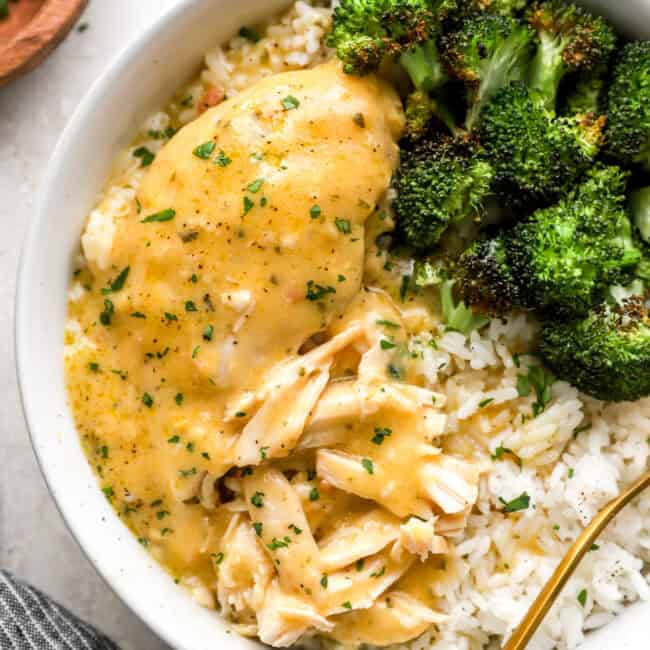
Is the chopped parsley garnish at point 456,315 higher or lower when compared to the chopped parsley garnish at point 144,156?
lower

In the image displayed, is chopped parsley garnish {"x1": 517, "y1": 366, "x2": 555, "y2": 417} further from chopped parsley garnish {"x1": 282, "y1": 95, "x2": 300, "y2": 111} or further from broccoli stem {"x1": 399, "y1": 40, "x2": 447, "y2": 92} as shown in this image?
chopped parsley garnish {"x1": 282, "y1": 95, "x2": 300, "y2": 111}

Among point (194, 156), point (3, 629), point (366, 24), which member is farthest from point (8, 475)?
point (366, 24)

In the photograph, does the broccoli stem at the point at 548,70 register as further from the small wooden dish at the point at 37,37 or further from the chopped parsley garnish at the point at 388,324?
the small wooden dish at the point at 37,37

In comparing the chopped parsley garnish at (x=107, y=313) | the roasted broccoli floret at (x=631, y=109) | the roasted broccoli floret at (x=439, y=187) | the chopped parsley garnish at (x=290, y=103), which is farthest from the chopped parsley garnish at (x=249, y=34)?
the roasted broccoli floret at (x=631, y=109)

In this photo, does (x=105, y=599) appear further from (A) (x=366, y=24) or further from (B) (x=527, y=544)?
(A) (x=366, y=24)

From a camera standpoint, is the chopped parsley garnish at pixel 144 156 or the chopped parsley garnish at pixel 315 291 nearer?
the chopped parsley garnish at pixel 315 291

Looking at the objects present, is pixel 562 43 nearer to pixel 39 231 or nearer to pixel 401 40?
pixel 401 40

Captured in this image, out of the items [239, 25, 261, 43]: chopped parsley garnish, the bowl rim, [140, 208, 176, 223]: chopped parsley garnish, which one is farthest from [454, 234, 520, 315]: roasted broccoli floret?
the bowl rim
